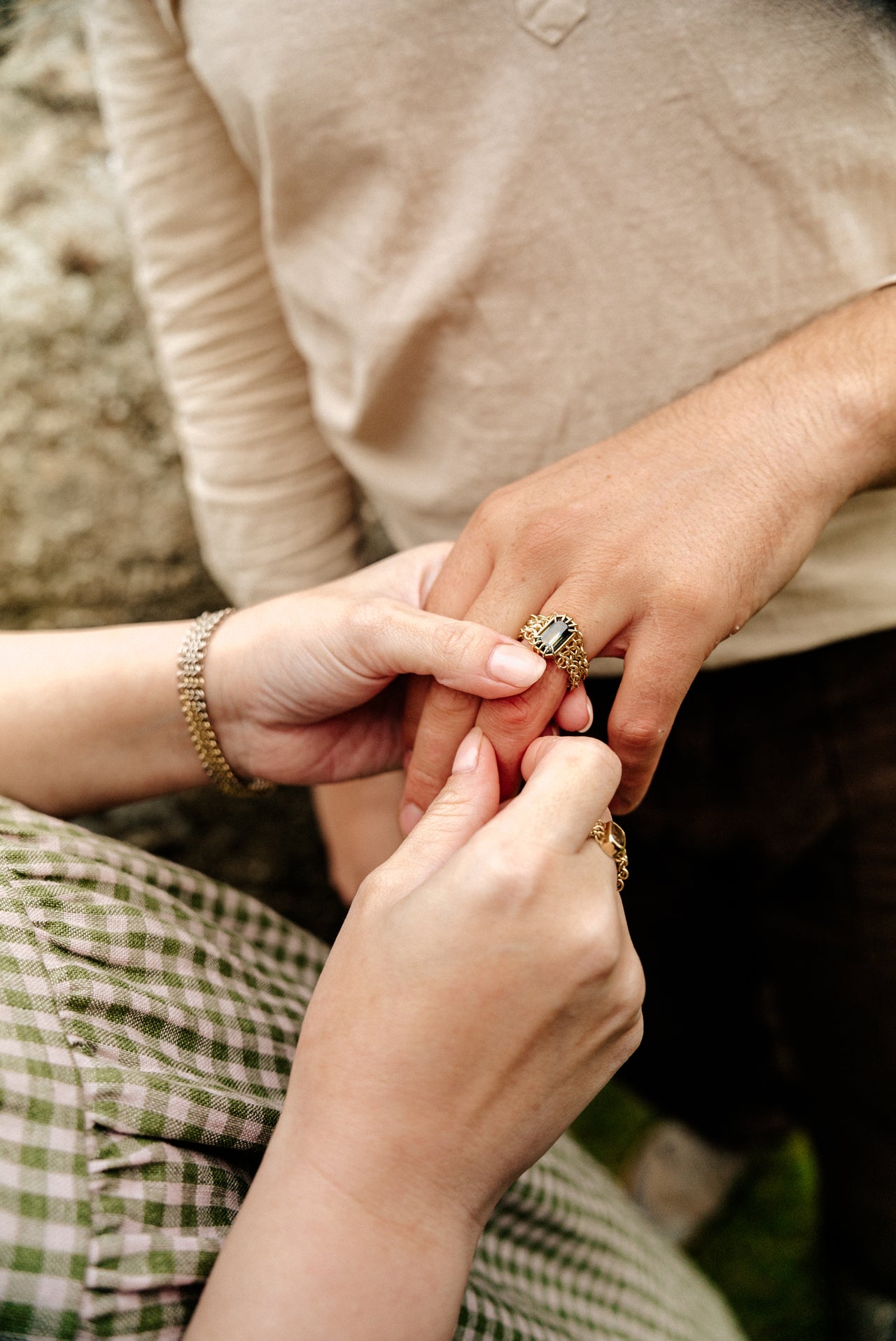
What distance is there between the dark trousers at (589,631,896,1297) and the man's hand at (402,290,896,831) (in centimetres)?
34

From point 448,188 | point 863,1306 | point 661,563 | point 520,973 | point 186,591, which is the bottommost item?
point 863,1306

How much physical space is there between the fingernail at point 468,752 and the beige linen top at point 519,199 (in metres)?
0.36

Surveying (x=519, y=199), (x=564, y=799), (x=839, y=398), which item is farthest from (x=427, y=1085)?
(x=519, y=199)

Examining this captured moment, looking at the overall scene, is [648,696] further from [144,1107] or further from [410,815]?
[144,1107]

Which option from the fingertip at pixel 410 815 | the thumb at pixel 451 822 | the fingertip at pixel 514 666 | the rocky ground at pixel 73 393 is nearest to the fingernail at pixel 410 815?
the fingertip at pixel 410 815

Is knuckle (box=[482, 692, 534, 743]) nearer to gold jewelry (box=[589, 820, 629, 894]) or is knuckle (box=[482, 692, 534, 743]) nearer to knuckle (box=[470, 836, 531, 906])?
gold jewelry (box=[589, 820, 629, 894])

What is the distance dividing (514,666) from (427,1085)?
37cm

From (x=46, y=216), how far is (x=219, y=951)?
1306mm

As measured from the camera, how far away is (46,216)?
4.59 ft

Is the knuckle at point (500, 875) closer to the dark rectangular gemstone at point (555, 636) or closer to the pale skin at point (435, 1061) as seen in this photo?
the pale skin at point (435, 1061)

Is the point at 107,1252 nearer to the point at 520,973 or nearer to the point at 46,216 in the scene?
the point at 520,973

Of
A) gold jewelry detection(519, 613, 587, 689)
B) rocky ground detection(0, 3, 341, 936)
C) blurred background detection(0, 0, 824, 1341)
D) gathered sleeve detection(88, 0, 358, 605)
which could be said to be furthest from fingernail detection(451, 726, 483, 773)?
rocky ground detection(0, 3, 341, 936)

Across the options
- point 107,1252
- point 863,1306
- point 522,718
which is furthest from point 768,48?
point 863,1306

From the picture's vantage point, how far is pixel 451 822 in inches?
28.9
